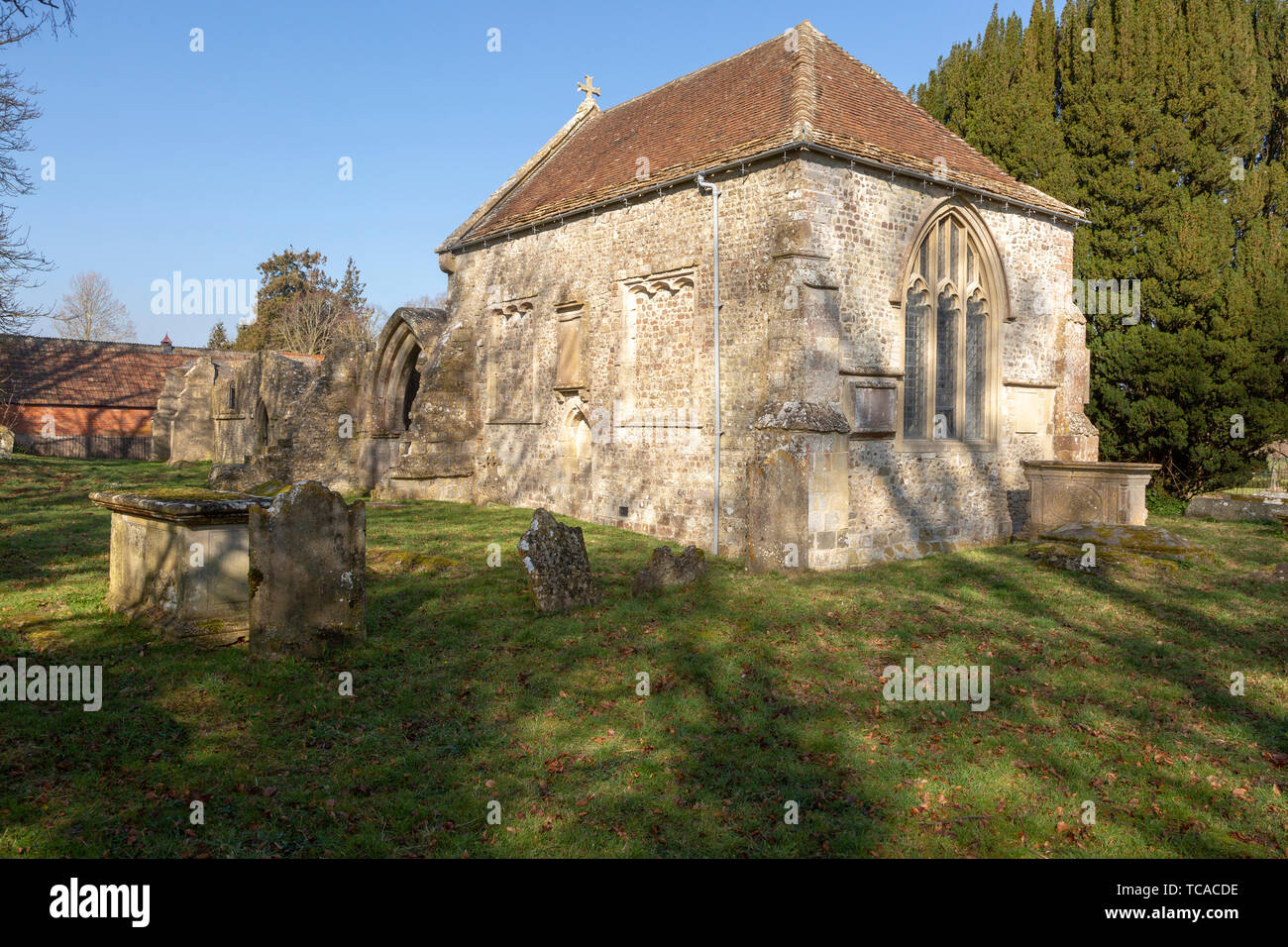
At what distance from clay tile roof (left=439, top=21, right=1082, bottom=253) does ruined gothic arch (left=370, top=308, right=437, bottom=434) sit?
3.99 meters

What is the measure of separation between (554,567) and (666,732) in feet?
11.3

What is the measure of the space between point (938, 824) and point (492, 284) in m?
17.0

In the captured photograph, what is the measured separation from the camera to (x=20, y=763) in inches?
212

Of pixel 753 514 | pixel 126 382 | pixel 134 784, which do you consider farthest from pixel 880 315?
pixel 126 382

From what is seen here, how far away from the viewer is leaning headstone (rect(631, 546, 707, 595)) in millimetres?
10562

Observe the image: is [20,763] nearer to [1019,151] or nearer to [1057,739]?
[1057,739]

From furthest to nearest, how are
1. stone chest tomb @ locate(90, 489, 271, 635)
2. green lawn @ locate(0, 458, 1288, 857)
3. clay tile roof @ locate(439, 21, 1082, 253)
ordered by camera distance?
1. clay tile roof @ locate(439, 21, 1082, 253)
2. stone chest tomb @ locate(90, 489, 271, 635)
3. green lawn @ locate(0, 458, 1288, 857)

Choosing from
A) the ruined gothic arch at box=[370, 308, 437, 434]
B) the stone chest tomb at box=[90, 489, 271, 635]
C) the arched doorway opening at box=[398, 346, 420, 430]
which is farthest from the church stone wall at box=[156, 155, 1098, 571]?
the stone chest tomb at box=[90, 489, 271, 635]

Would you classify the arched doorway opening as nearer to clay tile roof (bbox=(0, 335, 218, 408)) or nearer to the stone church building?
the stone church building

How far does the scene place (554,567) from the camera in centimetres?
955

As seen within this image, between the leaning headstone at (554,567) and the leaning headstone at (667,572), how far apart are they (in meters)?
0.84

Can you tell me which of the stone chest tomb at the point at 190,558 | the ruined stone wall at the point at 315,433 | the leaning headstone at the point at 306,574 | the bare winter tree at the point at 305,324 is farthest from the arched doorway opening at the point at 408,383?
the bare winter tree at the point at 305,324

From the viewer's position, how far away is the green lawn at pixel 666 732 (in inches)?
194

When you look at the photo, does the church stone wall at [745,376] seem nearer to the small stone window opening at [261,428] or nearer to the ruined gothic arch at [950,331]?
the ruined gothic arch at [950,331]
